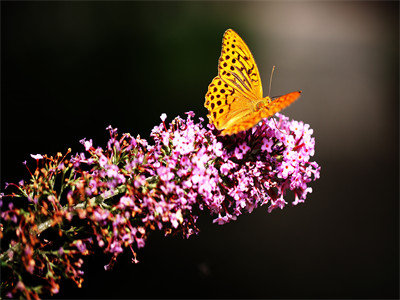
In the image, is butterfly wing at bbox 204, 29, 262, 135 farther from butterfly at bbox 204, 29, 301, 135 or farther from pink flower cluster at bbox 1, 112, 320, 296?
pink flower cluster at bbox 1, 112, 320, 296

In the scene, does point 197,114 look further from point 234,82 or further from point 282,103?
point 282,103

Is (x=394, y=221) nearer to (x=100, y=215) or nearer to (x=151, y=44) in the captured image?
(x=151, y=44)

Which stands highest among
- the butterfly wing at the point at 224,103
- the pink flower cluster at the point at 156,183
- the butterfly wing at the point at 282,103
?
the butterfly wing at the point at 224,103

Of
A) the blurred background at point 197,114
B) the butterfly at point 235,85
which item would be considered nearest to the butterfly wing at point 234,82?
the butterfly at point 235,85

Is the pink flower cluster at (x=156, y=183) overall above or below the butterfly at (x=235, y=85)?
below

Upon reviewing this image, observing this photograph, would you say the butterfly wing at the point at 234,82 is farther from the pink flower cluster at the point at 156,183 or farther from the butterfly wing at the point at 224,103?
the pink flower cluster at the point at 156,183

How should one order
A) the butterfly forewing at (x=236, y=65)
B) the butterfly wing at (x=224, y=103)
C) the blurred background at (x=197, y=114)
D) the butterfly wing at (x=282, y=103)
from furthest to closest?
the blurred background at (x=197, y=114)
the butterfly forewing at (x=236, y=65)
the butterfly wing at (x=224, y=103)
the butterfly wing at (x=282, y=103)

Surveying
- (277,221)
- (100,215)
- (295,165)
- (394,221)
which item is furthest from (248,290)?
(100,215)
